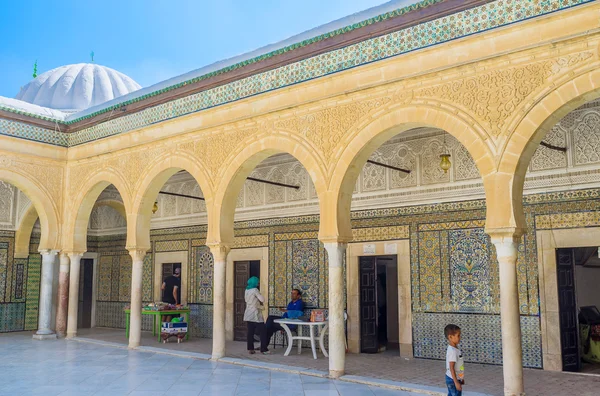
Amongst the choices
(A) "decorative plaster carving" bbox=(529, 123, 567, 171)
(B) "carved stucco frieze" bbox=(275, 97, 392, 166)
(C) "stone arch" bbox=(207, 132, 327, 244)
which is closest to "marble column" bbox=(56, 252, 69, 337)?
(C) "stone arch" bbox=(207, 132, 327, 244)

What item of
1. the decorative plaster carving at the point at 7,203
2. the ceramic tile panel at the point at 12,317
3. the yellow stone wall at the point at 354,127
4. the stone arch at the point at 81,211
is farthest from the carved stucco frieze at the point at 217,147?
the ceramic tile panel at the point at 12,317

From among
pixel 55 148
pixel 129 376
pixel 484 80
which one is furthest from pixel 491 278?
pixel 55 148

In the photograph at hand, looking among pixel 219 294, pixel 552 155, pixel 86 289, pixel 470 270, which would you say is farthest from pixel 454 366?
pixel 86 289

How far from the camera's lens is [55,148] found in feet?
29.4

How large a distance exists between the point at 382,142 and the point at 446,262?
1.96m

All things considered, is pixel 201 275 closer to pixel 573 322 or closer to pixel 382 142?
pixel 382 142

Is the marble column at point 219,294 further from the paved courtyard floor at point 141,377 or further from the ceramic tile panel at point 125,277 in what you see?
the ceramic tile panel at point 125,277

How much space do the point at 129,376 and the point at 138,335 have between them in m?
2.01

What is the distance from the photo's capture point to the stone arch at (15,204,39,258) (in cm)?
1023

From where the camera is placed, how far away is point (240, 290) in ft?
29.5

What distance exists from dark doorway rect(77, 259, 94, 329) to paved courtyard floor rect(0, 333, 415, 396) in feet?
12.9

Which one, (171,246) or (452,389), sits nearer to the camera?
(452,389)

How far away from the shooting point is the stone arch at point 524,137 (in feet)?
14.3

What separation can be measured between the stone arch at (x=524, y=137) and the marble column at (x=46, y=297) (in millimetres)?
6995
